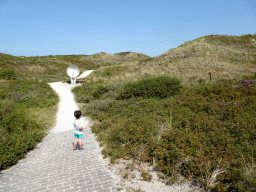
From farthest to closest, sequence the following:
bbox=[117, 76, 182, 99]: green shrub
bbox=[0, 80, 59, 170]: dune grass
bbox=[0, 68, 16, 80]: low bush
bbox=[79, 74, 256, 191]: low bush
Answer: bbox=[0, 68, 16, 80]: low bush < bbox=[117, 76, 182, 99]: green shrub < bbox=[0, 80, 59, 170]: dune grass < bbox=[79, 74, 256, 191]: low bush

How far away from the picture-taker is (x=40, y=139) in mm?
6926

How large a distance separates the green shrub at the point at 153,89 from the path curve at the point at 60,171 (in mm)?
6015

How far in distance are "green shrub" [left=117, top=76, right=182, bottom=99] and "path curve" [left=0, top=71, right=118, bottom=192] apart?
601 centimetres

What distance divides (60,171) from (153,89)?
28.2 feet

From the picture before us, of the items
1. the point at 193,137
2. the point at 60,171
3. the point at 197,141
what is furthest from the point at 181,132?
the point at 60,171

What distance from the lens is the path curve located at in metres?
4.01

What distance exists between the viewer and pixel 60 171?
15.2 ft

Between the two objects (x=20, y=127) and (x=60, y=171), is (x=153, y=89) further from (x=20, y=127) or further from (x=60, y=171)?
(x=60, y=171)

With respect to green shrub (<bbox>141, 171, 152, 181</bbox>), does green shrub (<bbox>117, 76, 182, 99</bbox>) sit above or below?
above

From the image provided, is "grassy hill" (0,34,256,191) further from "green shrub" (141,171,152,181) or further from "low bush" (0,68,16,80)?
"low bush" (0,68,16,80)

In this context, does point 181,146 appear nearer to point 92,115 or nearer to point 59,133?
point 59,133

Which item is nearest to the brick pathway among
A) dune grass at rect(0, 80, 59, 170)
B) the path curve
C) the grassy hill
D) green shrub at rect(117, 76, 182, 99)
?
the path curve

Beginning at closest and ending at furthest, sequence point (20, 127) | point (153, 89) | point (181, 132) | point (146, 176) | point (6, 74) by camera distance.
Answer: point (146, 176) < point (181, 132) < point (20, 127) < point (153, 89) < point (6, 74)

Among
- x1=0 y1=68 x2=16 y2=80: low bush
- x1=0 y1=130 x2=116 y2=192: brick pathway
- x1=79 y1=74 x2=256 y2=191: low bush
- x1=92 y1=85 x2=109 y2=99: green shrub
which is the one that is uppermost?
x1=0 y1=68 x2=16 y2=80: low bush
